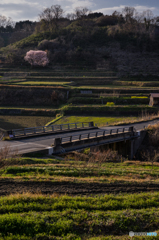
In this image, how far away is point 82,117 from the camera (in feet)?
131

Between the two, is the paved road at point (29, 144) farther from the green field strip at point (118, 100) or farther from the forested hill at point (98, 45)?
the forested hill at point (98, 45)

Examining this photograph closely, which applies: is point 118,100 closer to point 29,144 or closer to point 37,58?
point 29,144

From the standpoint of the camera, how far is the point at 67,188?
10.1 m

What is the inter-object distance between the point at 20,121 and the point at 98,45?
202 feet

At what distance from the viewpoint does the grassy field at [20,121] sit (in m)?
36.0

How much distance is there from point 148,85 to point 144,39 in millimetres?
41976

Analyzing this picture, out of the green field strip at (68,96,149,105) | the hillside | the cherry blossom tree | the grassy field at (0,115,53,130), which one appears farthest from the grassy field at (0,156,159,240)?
the cherry blossom tree

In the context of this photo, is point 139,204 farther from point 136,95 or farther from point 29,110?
point 136,95

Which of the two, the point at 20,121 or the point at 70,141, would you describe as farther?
the point at 20,121

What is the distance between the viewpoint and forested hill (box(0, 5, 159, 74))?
75.8 metres

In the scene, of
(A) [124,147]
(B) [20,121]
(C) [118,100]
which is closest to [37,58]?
(C) [118,100]

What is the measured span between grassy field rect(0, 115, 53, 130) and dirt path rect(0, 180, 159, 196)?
84.4 feet

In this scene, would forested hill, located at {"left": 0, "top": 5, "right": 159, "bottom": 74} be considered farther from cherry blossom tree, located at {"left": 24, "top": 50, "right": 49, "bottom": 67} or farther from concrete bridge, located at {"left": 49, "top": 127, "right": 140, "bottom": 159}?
concrete bridge, located at {"left": 49, "top": 127, "right": 140, "bottom": 159}

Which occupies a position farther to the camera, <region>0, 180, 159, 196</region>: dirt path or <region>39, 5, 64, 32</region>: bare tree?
<region>39, 5, 64, 32</region>: bare tree
